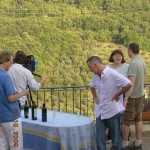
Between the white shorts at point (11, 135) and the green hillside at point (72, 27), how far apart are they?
92.5 feet

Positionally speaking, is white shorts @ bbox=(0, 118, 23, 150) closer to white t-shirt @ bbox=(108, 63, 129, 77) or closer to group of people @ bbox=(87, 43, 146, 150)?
group of people @ bbox=(87, 43, 146, 150)

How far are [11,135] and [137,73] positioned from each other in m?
1.67

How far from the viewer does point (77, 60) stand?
112 feet

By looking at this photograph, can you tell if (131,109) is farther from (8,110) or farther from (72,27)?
(72,27)

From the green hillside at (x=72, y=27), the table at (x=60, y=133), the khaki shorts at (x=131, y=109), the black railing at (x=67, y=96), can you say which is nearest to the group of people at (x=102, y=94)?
the khaki shorts at (x=131, y=109)

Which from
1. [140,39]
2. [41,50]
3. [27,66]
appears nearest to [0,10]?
[41,50]

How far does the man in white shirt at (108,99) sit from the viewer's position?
3861 millimetres

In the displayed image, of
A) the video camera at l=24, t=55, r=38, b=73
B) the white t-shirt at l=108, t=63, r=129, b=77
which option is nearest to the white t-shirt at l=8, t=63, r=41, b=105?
→ the video camera at l=24, t=55, r=38, b=73

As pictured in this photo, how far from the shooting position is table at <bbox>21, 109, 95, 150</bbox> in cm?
360

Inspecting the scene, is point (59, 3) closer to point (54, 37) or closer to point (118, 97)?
point (54, 37)

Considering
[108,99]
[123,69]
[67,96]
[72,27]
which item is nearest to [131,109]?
[123,69]

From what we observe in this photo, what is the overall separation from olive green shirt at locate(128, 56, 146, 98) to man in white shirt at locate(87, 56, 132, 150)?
1.54 feet

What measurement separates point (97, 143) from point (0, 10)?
36.3m

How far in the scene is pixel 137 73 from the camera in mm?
4363
